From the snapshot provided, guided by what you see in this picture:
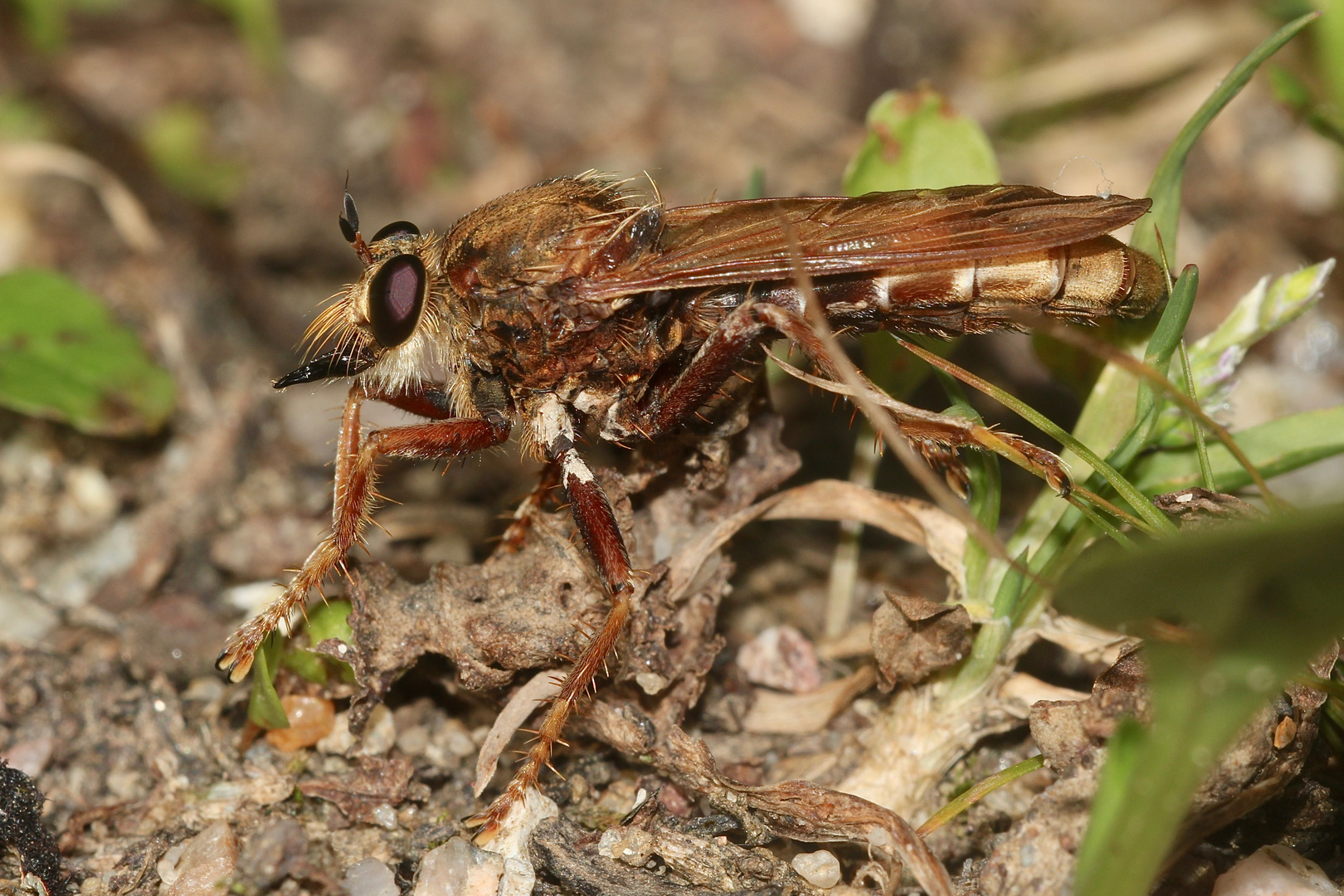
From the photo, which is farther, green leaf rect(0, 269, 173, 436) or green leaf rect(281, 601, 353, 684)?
green leaf rect(0, 269, 173, 436)

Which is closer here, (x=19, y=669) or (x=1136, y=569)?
(x=1136, y=569)

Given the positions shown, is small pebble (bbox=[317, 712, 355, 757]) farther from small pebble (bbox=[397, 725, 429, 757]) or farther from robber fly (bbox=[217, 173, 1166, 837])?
robber fly (bbox=[217, 173, 1166, 837])

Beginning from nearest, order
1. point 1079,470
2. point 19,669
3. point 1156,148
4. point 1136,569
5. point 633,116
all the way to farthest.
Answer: point 1136,569
point 1079,470
point 19,669
point 1156,148
point 633,116

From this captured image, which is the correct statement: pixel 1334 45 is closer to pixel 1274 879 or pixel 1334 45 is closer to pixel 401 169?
pixel 1274 879

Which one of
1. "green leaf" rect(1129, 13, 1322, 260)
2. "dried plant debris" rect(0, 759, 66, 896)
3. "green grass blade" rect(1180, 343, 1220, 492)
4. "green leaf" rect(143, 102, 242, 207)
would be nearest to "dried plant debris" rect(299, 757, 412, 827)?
"dried plant debris" rect(0, 759, 66, 896)

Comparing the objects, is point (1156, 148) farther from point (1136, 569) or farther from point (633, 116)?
point (1136, 569)

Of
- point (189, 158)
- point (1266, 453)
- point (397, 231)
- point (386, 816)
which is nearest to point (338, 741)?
point (386, 816)

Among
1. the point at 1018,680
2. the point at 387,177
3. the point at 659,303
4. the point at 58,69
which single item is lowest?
the point at 1018,680

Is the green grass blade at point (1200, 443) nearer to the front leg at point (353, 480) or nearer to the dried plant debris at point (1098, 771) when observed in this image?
the dried plant debris at point (1098, 771)

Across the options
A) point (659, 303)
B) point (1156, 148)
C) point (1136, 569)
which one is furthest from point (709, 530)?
point (1156, 148)
